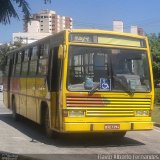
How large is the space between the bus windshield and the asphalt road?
1.48 m

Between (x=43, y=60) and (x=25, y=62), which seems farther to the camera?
(x=25, y=62)

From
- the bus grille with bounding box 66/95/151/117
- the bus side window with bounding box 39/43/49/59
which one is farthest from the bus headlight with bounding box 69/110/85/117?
the bus side window with bounding box 39/43/49/59

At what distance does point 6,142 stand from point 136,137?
407 cm

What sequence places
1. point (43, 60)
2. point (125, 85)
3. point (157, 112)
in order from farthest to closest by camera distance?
point (157, 112), point (43, 60), point (125, 85)

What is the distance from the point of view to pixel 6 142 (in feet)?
43.6

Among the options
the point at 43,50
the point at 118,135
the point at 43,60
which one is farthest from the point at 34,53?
the point at 118,135

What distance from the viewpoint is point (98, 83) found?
41.5 feet

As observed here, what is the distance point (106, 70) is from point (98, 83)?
43 cm

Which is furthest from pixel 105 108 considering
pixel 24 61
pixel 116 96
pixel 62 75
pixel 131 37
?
pixel 24 61

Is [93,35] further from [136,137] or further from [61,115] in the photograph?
[136,137]

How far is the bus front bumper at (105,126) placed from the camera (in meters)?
12.2

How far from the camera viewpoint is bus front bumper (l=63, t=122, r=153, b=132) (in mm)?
12250

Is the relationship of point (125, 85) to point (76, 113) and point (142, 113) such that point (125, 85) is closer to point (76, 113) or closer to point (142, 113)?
point (142, 113)

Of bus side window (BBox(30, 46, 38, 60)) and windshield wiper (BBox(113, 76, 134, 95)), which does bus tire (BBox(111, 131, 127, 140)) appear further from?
bus side window (BBox(30, 46, 38, 60))
